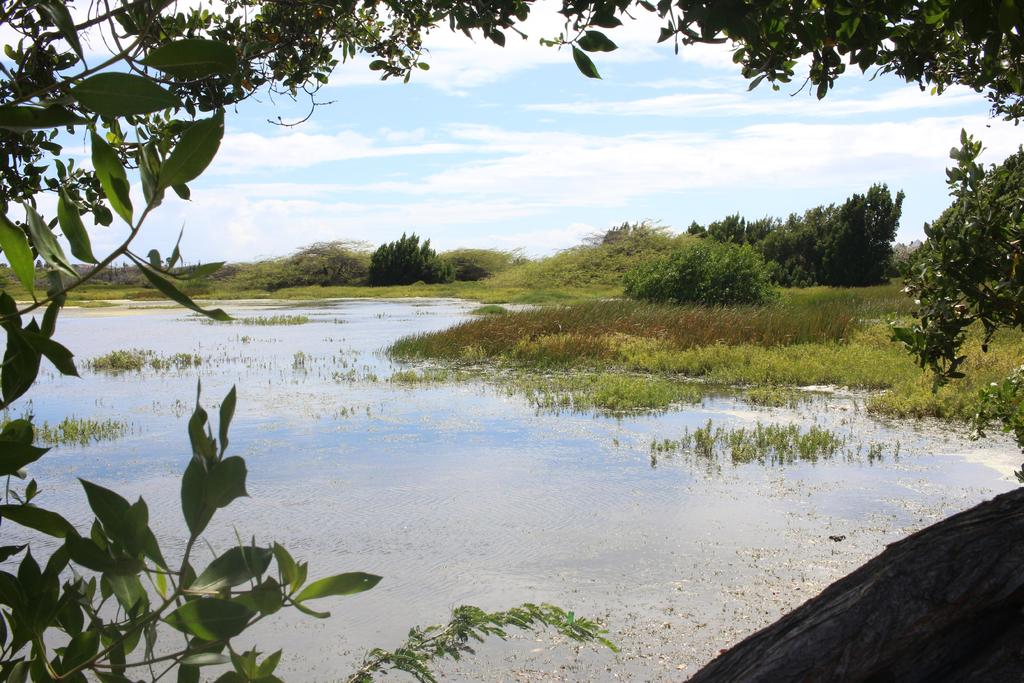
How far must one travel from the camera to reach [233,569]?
57 centimetres

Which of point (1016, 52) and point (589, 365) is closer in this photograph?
point (1016, 52)

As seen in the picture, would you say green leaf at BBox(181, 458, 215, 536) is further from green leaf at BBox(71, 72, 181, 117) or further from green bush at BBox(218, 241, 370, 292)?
green bush at BBox(218, 241, 370, 292)

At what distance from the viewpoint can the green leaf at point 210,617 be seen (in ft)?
1.83

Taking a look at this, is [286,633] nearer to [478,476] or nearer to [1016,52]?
[478,476]

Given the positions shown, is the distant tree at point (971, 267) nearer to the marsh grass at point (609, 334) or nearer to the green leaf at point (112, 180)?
the green leaf at point (112, 180)

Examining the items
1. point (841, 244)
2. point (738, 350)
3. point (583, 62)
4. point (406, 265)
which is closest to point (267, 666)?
point (583, 62)

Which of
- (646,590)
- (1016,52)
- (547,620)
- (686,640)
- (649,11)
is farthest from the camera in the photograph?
(646,590)

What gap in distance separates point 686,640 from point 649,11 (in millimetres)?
3162

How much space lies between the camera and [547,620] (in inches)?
154

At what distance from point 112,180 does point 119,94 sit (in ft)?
0.25

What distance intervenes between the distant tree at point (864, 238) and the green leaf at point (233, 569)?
30.8 meters

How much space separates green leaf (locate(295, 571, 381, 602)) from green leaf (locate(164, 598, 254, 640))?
0.04m

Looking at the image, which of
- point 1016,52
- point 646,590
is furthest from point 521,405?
point 1016,52

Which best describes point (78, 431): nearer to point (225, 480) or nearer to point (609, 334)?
point (609, 334)
